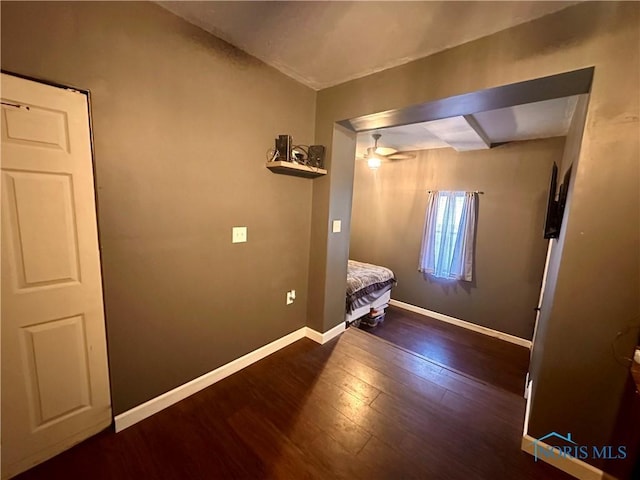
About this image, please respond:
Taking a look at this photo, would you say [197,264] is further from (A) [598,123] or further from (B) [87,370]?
(A) [598,123]

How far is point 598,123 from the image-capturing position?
1233 millimetres

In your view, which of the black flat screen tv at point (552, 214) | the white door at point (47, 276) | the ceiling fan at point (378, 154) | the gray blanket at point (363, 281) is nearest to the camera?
the white door at point (47, 276)

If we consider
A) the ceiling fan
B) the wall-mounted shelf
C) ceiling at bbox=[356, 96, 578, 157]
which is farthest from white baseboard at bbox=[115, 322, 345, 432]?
ceiling at bbox=[356, 96, 578, 157]

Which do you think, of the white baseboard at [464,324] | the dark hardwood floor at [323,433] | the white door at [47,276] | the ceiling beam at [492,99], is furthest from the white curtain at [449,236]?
the white door at [47,276]

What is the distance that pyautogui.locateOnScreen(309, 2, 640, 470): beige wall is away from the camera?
1.18 meters

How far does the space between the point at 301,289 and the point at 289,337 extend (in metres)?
0.49

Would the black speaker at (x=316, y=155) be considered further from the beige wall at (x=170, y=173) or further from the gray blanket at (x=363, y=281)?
the gray blanket at (x=363, y=281)

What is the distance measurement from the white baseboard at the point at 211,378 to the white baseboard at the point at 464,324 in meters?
2.07

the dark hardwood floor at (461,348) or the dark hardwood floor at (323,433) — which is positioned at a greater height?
the dark hardwood floor at (323,433)

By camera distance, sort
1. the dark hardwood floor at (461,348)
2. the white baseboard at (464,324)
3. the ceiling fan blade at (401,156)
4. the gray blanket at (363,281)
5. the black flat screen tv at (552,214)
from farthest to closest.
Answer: the ceiling fan blade at (401,156) < the white baseboard at (464,324) < the gray blanket at (363,281) < the dark hardwood floor at (461,348) < the black flat screen tv at (552,214)

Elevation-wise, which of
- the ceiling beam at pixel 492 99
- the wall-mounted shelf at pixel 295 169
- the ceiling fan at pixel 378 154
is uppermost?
the ceiling fan at pixel 378 154

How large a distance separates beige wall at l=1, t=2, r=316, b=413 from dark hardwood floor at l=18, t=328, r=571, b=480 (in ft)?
0.84

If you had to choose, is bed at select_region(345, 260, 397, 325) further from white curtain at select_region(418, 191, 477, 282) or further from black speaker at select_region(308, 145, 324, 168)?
black speaker at select_region(308, 145, 324, 168)

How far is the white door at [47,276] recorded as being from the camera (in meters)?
1.13
